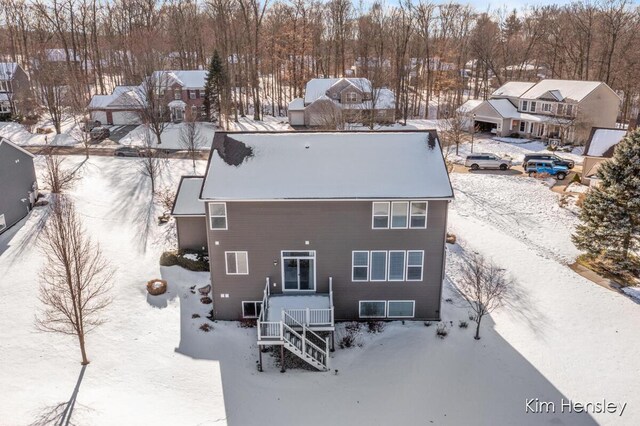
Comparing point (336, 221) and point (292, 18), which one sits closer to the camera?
point (336, 221)

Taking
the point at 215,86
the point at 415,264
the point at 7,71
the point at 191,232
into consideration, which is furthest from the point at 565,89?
the point at 7,71

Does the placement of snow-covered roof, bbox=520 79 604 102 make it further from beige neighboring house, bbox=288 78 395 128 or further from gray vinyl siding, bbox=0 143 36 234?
gray vinyl siding, bbox=0 143 36 234

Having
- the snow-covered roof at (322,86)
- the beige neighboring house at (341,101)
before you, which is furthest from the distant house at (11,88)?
the snow-covered roof at (322,86)

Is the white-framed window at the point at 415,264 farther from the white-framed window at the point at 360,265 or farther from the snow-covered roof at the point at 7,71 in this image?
the snow-covered roof at the point at 7,71

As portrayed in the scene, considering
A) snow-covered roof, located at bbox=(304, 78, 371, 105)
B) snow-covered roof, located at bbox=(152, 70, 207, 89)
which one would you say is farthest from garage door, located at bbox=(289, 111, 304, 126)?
snow-covered roof, located at bbox=(152, 70, 207, 89)

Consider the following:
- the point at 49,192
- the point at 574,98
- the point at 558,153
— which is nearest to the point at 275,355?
the point at 49,192

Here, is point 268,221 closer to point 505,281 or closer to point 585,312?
point 505,281
